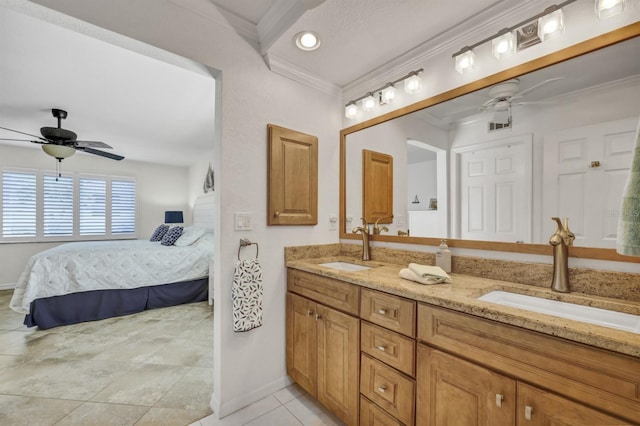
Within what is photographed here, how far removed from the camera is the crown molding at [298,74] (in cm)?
185

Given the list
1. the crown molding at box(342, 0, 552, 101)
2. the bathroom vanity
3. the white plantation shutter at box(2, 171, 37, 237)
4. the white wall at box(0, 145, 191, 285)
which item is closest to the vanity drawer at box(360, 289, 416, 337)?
the bathroom vanity

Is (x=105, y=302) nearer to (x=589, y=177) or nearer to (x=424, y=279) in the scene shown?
(x=424, y=279)

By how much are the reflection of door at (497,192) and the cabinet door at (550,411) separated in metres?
0.75

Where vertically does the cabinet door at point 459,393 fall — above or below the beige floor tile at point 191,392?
above

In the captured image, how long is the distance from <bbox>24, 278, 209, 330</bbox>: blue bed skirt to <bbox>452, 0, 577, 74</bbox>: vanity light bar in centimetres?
396

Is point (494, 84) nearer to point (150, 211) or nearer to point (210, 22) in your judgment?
point (210, 22)

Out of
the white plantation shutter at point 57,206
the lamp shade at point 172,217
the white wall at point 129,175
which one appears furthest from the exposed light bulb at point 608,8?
the white plantation shutter at point 57,206

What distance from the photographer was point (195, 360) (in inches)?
91.7

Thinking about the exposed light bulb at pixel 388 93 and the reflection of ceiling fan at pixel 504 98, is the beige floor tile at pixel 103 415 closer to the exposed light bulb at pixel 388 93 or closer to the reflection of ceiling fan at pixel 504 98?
the exposed light bulb at pixel 388 93

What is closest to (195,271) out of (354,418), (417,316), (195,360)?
(195,360)

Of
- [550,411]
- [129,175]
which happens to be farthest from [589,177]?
[129,175]

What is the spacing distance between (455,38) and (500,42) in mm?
295

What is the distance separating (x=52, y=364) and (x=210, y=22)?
292 centimetres

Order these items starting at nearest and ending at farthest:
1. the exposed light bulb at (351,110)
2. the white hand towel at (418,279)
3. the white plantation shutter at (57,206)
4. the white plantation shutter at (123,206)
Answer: the white hand towel at (418,279), the exposed light bulb at (351,110), the white plantation shutter at (57,206), the white plantation shutter at (123,206)
